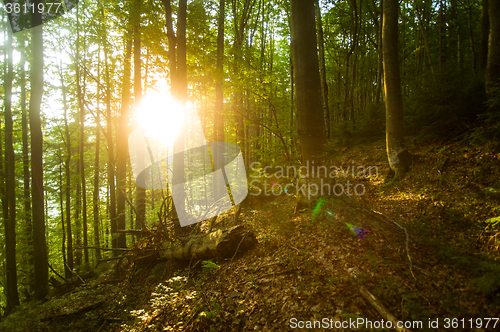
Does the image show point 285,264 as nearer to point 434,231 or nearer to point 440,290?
point 440,290

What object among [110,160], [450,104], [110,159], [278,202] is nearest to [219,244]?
[278,202]

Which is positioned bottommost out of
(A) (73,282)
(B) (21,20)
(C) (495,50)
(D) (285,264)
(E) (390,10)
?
(A) (73,282)

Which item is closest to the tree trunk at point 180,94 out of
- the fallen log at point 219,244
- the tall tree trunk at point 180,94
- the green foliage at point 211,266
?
the tall tree trunk at point 180,94

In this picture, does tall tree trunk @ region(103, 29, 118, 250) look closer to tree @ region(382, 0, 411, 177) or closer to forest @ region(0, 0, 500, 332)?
forest @ region(0, 0, 500, 332)

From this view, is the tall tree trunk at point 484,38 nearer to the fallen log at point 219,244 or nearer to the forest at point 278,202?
the forest at point 278,202

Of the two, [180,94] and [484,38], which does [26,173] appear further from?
[484,38]

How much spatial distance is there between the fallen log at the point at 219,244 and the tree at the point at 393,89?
5809 mm

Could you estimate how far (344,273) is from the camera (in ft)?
12.7

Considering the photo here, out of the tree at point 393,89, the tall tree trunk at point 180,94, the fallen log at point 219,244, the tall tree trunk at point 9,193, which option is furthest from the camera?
the tall tree trunk at point 9,193

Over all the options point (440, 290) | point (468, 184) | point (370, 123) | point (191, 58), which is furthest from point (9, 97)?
point (370, 123)

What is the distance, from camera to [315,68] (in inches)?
239

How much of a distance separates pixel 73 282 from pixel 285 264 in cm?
889

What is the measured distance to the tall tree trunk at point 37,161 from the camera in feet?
26.0

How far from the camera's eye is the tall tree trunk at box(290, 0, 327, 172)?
6.02 meters
